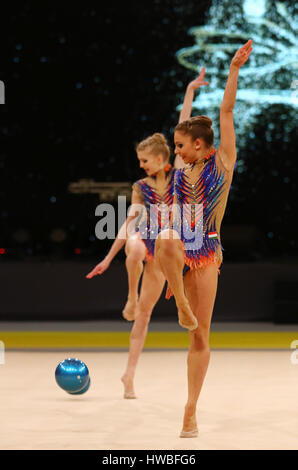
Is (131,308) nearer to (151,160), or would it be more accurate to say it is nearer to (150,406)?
(150,406)

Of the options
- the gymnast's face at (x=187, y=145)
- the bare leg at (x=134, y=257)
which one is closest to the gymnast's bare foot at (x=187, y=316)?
the gymnast's face at (x=187, y=145)

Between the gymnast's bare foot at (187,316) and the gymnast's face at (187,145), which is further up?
the gymnast's face at (187,145)

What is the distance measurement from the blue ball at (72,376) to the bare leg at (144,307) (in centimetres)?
36

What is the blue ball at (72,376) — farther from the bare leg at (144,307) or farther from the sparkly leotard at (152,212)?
the sparkly leotard at (152,212)

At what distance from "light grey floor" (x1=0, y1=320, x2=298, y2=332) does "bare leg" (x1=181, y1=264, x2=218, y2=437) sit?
661 centimetres

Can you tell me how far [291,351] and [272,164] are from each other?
29.9ft

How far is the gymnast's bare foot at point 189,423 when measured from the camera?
4.39 metres

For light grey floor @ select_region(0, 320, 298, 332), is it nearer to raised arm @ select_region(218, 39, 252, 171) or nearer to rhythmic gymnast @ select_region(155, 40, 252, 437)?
rhythmic gymnast @ select_region(155, 40, 252, 437)

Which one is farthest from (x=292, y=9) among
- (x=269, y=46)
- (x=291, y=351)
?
(x=291, y=351)

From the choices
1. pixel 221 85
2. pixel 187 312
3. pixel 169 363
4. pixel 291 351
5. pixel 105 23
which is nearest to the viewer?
pixel 187 312

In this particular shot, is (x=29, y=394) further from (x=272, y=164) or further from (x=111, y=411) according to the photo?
(x=272, y=164)

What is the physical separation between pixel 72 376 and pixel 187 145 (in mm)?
2242

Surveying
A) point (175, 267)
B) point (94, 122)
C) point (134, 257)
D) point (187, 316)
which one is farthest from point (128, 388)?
point (94, 122)

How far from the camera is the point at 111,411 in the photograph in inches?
209
